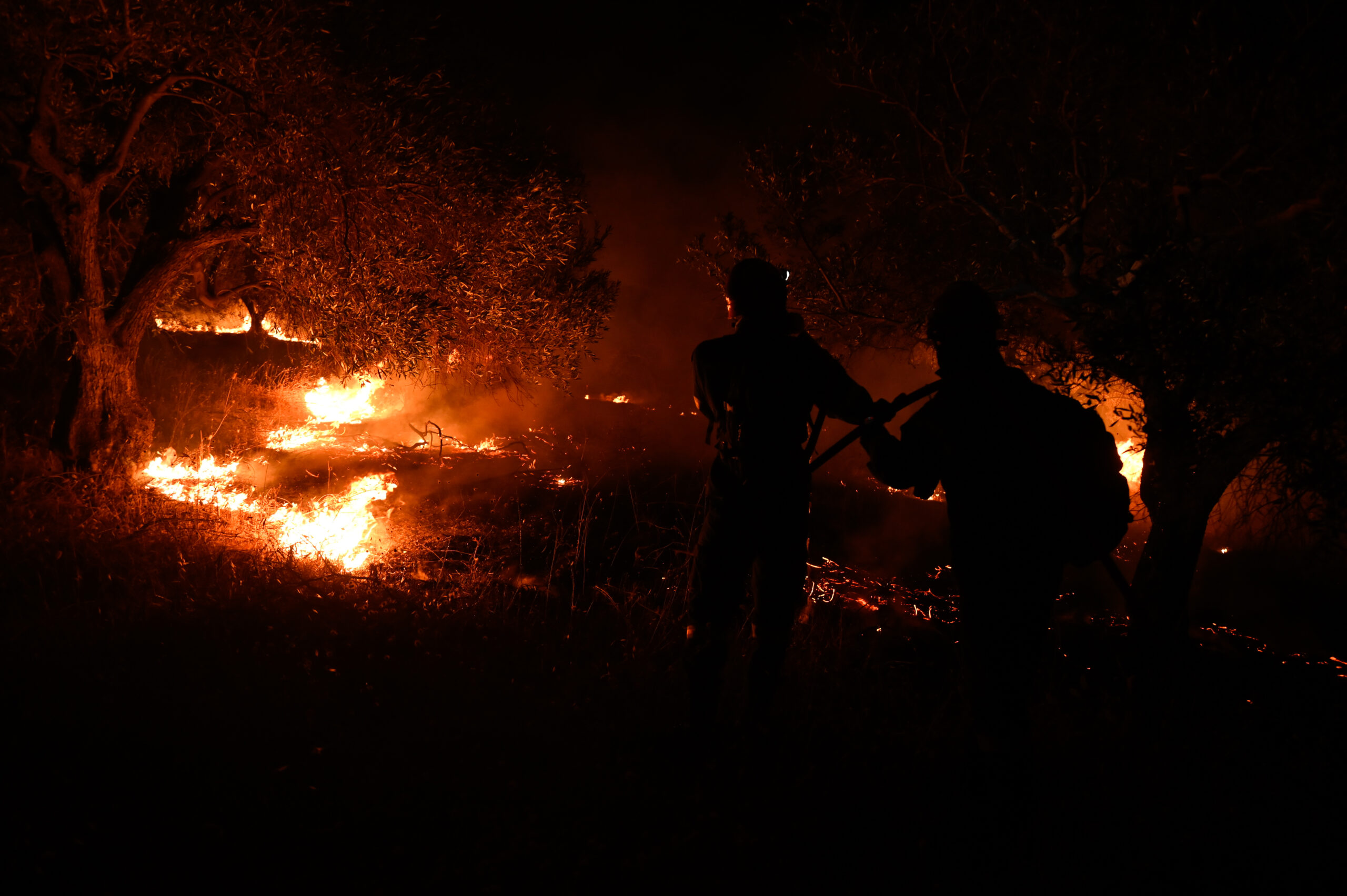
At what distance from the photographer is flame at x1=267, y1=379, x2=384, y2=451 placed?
12688mm

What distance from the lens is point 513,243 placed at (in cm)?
868

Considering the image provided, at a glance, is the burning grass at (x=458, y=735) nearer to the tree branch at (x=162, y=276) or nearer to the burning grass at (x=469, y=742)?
the burning grass at (x=469, y=742)

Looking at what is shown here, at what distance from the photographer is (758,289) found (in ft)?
11.2

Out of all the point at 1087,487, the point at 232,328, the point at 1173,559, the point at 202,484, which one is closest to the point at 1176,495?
the point at 1173,559

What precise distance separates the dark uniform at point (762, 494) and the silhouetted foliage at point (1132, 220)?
163cm

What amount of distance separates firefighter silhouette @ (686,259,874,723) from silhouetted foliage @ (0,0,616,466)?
5.57 metres

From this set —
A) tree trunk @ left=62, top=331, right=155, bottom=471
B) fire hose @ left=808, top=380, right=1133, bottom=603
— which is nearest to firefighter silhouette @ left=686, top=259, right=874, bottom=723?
fire hose @ left=808, top=380, right=1133, bottom=603

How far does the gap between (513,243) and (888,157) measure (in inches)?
206

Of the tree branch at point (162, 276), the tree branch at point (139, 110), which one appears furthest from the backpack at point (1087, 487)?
the tree branch at point (162, 276)

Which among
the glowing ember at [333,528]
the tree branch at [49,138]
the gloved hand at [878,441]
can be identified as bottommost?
the glowing ember at [333,528]

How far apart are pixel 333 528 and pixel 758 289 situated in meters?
6.59

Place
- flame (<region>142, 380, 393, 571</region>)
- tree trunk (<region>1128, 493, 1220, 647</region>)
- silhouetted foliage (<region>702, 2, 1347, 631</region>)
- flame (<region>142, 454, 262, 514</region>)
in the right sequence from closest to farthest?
1. silhouetted foliage (<region>702, 2, 1347, 631</region>)
2. tree trunk (<region>1128, 493, 1220, 647</region>)
3. flame (<region>142, 380, 393, 571</region>)
4. flame (<region>142, 454, 262, 514</region>)

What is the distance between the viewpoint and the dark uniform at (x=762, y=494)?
11.0 ft

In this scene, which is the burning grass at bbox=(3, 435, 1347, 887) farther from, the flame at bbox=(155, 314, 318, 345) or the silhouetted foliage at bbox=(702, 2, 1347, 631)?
the flame at bbox=(155, 314, 318, 345)
